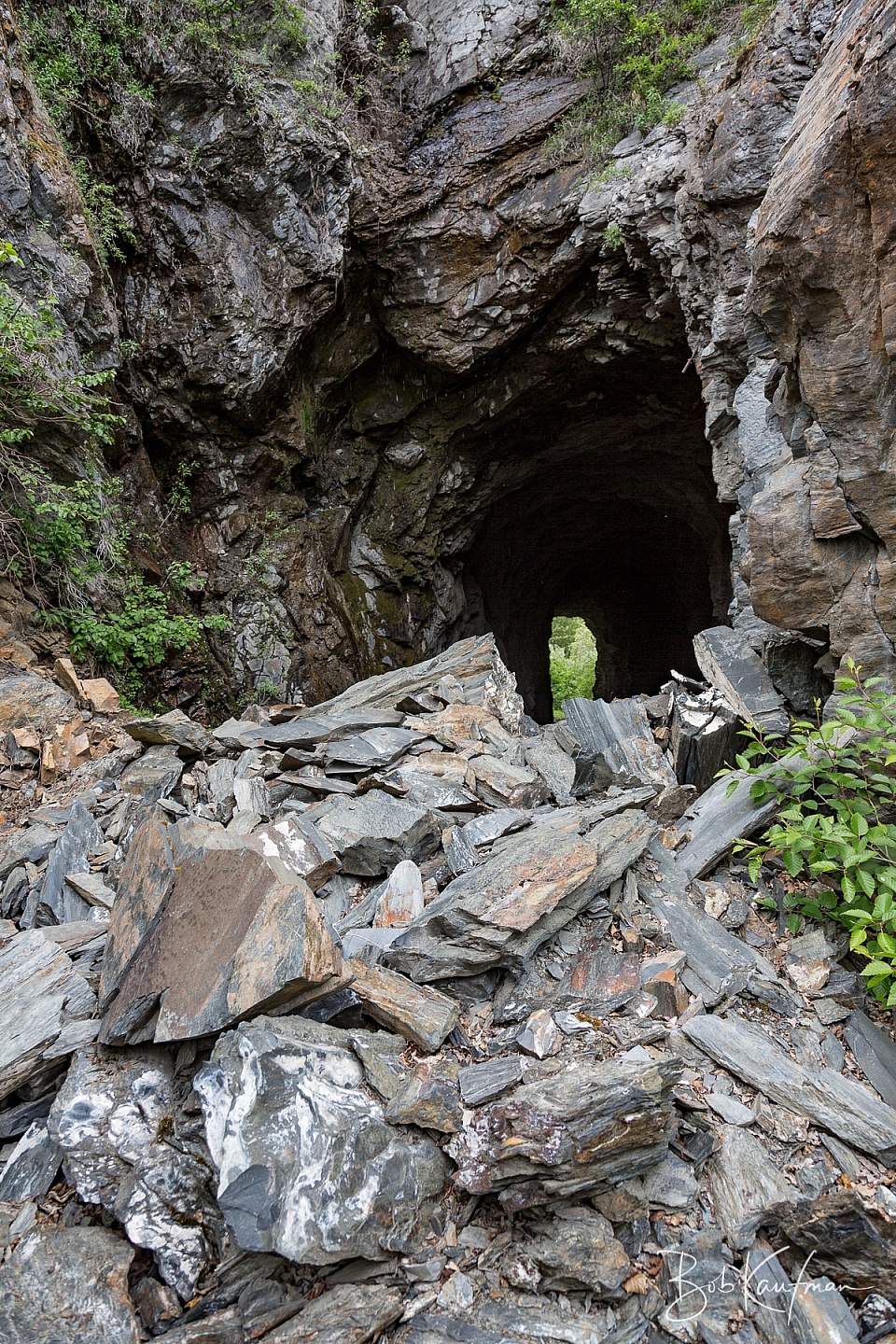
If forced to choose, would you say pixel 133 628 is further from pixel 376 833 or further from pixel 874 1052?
pixel 874 1052

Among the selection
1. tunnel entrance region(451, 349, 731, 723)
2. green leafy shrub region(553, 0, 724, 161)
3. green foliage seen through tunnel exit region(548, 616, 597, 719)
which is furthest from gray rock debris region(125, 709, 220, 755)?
green foliage seen through tunnel exit region(548, 616, 597, 719)

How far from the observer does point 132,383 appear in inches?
293

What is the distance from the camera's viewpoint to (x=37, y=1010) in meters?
2.22

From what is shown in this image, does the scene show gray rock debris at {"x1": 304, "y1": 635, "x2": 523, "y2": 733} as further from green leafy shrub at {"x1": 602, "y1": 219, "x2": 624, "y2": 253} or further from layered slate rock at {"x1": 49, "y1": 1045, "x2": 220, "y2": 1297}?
green leafy shrub at {"x1": 602, "y1": 219, "x2": 624, "y2": 253}

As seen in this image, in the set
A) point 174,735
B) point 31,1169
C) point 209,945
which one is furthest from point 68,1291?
point 174,735

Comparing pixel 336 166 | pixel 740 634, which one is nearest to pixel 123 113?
pixel 336 166

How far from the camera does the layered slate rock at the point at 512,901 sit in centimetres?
227

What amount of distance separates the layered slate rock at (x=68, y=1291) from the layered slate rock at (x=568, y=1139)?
2.87 feet

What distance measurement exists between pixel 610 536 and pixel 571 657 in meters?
7.52

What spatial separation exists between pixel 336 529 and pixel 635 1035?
8.49m

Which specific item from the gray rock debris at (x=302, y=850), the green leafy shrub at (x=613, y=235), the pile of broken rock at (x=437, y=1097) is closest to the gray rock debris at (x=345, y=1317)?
the pile of broken rock at (x=437, y=1097)

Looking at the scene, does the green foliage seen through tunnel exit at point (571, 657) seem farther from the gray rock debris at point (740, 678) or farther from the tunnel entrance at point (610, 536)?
the gray rock debris at point (740, 678)

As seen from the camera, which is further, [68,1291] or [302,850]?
[302,850]

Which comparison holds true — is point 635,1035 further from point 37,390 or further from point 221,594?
point 221,594
